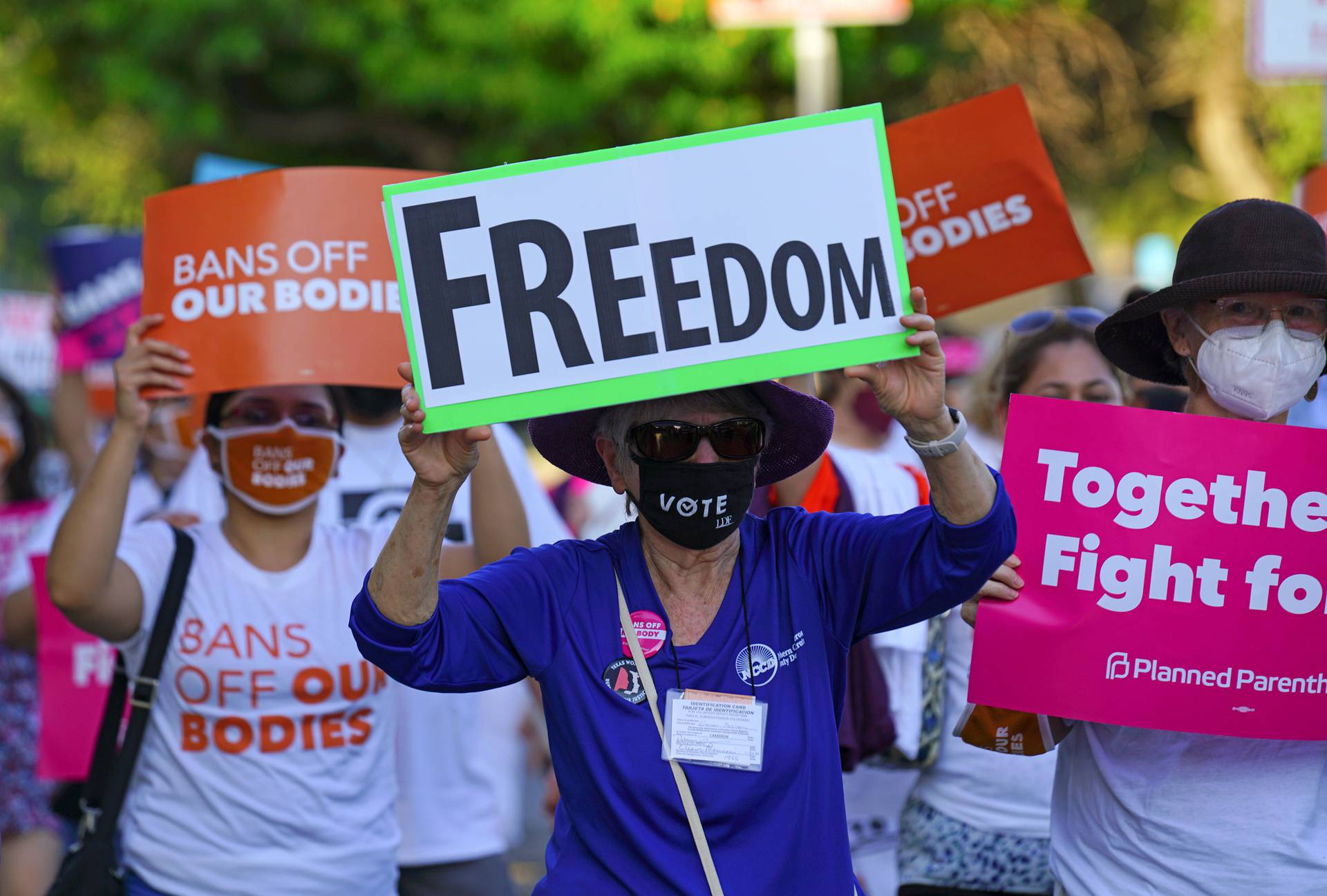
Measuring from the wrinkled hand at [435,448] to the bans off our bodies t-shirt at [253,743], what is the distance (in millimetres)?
1309

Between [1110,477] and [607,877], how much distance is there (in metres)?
1.26

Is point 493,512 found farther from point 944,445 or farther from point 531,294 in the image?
point 944,445

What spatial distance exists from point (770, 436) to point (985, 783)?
1361 mm

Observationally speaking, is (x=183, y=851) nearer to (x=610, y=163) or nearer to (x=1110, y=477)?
(x=610, y=163)

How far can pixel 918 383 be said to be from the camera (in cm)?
253

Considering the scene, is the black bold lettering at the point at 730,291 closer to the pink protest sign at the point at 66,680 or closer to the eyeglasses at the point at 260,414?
the eyeglasses at the point at 260,414

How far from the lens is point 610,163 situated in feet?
8.43

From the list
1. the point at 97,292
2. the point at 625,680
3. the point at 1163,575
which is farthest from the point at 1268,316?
the point at 97,292

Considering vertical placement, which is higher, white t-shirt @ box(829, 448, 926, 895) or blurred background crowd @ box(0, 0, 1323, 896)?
blurred background crowd @ box(0, 0, 1323, 896)

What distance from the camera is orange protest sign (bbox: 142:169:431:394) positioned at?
373 cm

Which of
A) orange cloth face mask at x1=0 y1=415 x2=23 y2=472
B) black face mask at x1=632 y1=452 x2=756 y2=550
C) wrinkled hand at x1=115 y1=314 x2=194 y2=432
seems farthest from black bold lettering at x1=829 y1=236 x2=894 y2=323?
orange cloth face mask at x1=0 y1=415 x2=23 y2=472

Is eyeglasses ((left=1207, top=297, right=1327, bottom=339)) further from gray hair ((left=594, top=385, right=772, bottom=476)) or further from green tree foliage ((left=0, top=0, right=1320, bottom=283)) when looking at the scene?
green tree foliage ((left=0, top=0, right=1320, bottom=283))

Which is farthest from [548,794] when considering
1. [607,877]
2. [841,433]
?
[607,877]

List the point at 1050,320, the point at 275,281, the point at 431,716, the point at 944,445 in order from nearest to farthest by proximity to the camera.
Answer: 1. the point at 944,445
2. the point at 275,281
3. the point at 1050,320
4. the point at 431,716
